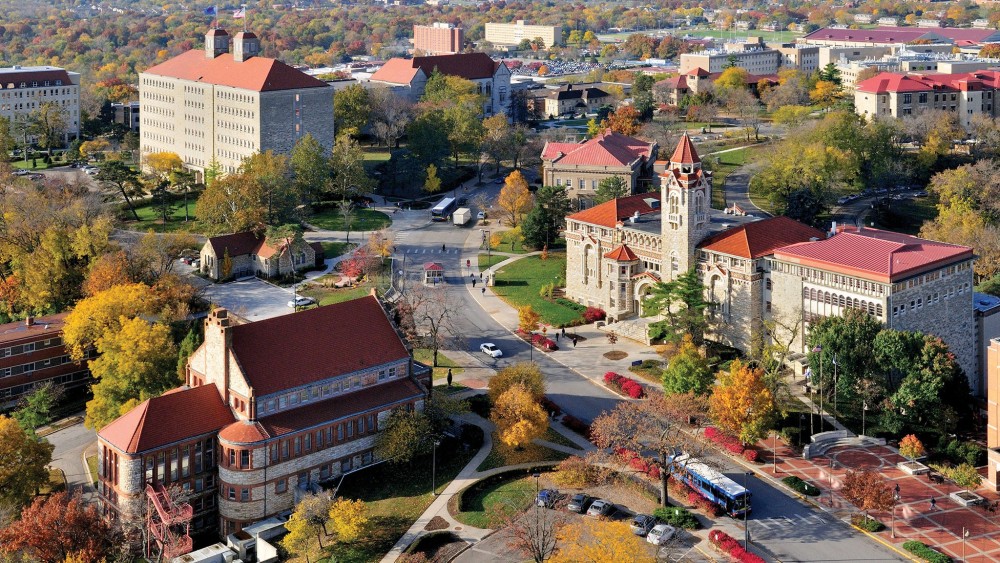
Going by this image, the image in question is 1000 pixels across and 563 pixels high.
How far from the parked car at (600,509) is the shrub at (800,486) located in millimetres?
10643

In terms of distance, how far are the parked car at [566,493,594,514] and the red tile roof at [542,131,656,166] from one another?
65.5 m

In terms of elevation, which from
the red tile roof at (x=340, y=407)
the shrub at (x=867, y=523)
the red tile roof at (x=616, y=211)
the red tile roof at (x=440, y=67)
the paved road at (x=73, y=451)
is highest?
the red tile roof at (x=440, y=67)

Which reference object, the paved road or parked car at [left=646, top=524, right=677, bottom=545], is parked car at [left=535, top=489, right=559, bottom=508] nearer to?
parked car at [left=646, top=524, right=677, bottom=545]

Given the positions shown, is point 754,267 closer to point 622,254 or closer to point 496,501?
point 622,254

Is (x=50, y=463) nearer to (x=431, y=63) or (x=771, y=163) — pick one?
(x=771, y=163)

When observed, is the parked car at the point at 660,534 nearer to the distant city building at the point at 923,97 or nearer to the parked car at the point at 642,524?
the parked car at the point at 642,524

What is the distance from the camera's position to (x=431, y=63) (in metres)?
186

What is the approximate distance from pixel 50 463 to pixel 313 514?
819 inches

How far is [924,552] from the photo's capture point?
63.7 metres

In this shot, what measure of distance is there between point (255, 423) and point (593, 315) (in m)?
37.2

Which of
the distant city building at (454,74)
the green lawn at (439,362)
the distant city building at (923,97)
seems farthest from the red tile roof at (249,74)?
the distant city building at (923,97)

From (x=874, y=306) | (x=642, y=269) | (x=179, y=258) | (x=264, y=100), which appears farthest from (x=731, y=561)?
(x=264, y=100)

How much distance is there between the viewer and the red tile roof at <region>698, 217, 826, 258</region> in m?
90.6

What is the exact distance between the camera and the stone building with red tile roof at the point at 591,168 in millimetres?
130250
